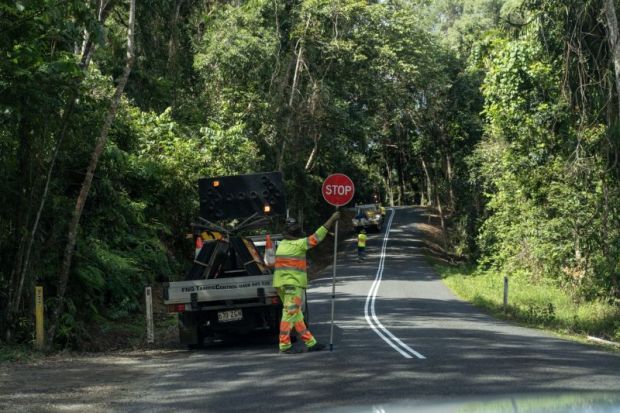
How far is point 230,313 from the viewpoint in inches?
549

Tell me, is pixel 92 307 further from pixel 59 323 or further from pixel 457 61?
pixel 457 61

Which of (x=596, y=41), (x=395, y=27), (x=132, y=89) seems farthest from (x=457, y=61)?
(x=596, y=41)

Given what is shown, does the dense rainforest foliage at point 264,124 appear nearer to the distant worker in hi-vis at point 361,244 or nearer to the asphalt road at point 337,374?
the asphalt road at point 337,374

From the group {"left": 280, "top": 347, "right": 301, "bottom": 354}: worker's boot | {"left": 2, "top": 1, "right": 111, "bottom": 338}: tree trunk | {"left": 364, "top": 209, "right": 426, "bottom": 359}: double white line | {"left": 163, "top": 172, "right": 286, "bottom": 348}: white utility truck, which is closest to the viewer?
{"left": 364, "top": 209, "right": 426, "bottom": 359}: double white line

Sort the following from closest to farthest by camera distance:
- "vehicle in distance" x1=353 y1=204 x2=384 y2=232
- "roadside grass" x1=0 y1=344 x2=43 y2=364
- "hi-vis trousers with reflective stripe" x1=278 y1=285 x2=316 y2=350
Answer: "roadside grass" x1=0 y1=344 x2=43 y2=364 → "hi-vis trousers with reflective stripe" x1=278 y1=285 x2=316 y2=350 → "vehicle in distance" x1=353 y1=204 x2=384 y2=232

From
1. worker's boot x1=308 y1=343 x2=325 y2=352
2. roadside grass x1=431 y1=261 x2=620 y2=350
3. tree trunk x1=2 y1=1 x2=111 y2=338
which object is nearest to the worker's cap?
worker's boot x1=308 y1=343 x2=325 y2=352

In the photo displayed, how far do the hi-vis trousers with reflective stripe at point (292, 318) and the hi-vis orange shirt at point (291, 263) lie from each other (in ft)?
0.38

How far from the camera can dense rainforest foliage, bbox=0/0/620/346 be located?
13.8 metres

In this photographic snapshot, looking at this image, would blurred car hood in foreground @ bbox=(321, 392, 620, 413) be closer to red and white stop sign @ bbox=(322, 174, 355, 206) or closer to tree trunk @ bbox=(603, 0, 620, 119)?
red and white stop sign @ bbox=(322, 174, 355, 206)

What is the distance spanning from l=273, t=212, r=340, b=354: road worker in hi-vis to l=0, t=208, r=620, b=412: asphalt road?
395mm

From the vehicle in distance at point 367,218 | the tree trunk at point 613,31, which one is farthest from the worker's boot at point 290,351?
the vehicle in distance at point 367,218

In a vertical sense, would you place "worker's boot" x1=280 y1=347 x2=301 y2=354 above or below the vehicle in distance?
below

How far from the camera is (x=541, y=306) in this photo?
75.7 ft

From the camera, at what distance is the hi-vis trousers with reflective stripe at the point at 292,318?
1259cm
